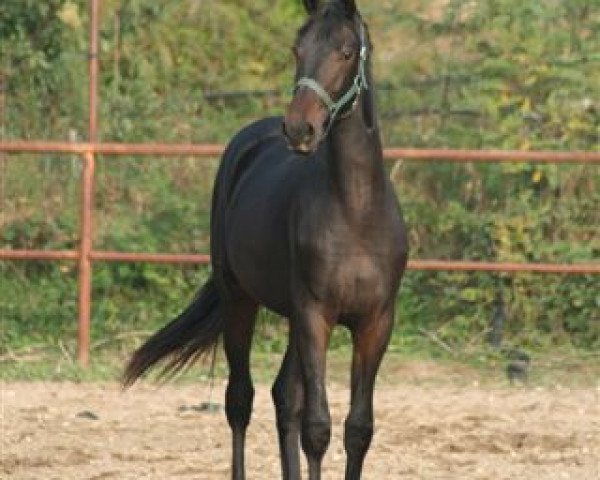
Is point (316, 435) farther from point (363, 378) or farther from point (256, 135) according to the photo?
point (256, 135)

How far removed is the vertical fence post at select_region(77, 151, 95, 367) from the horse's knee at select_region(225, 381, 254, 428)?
2735 millimetres

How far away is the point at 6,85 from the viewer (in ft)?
38.6

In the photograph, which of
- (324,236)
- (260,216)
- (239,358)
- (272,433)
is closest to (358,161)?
(324,236)

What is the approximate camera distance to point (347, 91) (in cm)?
541

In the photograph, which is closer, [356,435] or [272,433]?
[356,435]

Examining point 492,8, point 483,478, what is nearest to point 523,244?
point 492,8

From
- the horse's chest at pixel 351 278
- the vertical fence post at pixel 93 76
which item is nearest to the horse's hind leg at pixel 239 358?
the horse's chest at pixel 351 278

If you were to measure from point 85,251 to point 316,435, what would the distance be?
13.0 ft

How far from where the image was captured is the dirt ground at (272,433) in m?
6.79

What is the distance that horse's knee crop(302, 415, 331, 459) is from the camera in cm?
561

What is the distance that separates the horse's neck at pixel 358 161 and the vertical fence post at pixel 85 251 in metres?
3.95

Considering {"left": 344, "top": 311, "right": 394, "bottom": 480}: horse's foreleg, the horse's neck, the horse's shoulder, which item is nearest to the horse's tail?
the horse's shoulder

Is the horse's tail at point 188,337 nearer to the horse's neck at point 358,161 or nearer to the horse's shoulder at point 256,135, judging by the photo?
the horse's shoulder at point 256,135

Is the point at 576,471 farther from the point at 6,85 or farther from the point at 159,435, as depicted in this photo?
the point at 6,85
